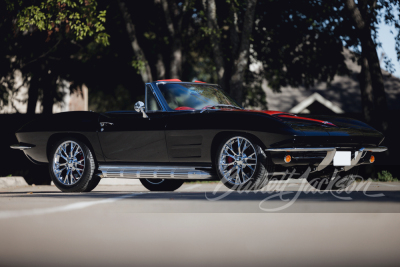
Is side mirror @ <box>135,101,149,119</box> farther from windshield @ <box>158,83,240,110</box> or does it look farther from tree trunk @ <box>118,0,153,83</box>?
tree trunk @ <box>118,0,153,83</box>

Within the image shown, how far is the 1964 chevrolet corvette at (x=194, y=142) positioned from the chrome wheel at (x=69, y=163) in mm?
15

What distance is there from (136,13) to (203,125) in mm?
13376

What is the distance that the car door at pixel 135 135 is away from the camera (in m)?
8.53

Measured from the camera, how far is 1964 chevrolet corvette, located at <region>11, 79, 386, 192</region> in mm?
7707

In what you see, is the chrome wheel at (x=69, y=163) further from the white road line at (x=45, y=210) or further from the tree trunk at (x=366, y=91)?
the tree trunk at (x=366, y=91)

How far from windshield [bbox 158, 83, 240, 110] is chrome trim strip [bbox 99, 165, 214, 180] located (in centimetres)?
88

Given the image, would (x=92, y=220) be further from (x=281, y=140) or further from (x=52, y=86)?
(x=52, y=86)

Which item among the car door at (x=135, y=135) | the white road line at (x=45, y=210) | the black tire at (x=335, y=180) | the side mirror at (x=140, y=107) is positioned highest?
the side mirror at (x=140, y=107)

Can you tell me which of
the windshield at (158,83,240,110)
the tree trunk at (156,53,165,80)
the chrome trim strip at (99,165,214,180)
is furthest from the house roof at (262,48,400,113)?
the chrome trim strip at (99,165,214,180)

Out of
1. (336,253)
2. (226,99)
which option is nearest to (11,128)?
(226,99)

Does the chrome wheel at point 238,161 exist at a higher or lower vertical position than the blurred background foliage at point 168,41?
lower

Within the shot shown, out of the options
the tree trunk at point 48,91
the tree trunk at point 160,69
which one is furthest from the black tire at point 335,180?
the tree trunk at point 48,91

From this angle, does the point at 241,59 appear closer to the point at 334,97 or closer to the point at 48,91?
the point at 48,91

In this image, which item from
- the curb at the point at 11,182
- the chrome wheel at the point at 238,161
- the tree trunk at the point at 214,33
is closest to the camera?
the chrome wheel at the point at 238,161
